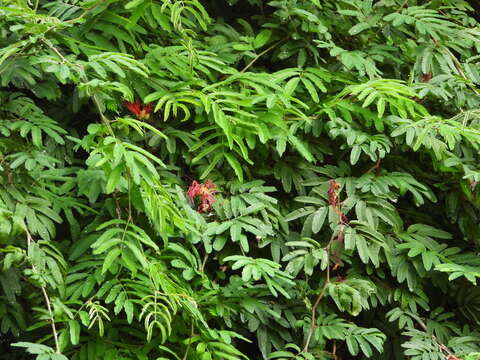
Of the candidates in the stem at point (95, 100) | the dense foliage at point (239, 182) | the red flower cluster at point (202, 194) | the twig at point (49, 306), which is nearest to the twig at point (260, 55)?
the dense foliage at point (239, 182)

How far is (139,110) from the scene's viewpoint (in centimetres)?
337

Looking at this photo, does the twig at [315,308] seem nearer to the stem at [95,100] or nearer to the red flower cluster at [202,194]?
the red flower cluster at [202,194]

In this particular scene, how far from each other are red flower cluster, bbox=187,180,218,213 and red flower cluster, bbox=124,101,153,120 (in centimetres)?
37

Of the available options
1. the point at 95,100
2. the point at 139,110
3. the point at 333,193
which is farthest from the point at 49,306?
the point at 333,193

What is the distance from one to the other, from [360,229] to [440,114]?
1003 mm

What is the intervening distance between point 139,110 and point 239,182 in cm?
55

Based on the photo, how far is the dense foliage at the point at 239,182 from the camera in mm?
2916

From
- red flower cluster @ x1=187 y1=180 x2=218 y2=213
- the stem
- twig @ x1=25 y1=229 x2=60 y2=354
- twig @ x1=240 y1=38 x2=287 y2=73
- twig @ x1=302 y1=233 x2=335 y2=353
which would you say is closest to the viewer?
twig @ x1=25 y1=229 x2=60 y2=354

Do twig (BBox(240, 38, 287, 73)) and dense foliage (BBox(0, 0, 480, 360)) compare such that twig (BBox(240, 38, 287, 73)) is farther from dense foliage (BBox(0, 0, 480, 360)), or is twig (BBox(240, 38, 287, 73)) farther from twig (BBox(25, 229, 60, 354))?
twig (BBox(25, 229, 60, 354))

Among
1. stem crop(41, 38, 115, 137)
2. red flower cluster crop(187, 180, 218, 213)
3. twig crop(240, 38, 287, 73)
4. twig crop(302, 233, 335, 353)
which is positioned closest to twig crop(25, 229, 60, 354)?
stem crop(41, 38, 115, 137)

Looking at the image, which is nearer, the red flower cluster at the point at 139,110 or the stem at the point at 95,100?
the stem at the point at 95,100

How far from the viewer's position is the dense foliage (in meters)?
2.92

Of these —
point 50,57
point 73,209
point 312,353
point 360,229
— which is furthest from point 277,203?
point 50,57

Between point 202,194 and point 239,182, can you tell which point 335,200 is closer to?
point 239,182
